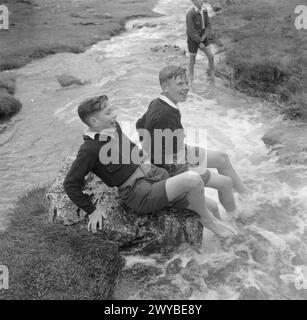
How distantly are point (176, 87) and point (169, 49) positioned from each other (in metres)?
12.7

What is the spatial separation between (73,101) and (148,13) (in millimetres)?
14860

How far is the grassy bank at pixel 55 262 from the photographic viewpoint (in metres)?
5.82

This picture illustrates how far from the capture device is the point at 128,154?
20.0 feet

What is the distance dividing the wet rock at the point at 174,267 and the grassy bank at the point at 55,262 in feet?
2.40

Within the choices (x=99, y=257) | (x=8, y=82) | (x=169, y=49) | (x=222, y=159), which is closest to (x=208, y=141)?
(x=222, y=159)

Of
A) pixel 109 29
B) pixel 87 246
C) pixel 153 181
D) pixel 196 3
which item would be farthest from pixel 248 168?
pixel 109 29

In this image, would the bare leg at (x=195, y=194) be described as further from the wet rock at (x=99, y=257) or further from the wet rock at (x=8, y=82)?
the wet rock at (x=8, y=82)

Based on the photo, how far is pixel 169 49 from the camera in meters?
18.6

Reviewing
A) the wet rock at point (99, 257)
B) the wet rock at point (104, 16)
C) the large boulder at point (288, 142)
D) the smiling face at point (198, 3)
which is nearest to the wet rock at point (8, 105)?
the smiling face at point (198, 3)

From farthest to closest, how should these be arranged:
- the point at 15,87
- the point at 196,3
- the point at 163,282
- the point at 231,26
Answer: the point at 231,26 → the point at 15,87 → the point at 196,3 → the point at 163,282

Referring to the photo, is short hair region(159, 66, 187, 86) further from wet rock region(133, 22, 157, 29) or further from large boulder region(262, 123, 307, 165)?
wet rock region(133, 22, 157, 29)

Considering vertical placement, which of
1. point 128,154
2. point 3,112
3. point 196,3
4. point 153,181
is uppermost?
point 196,3
